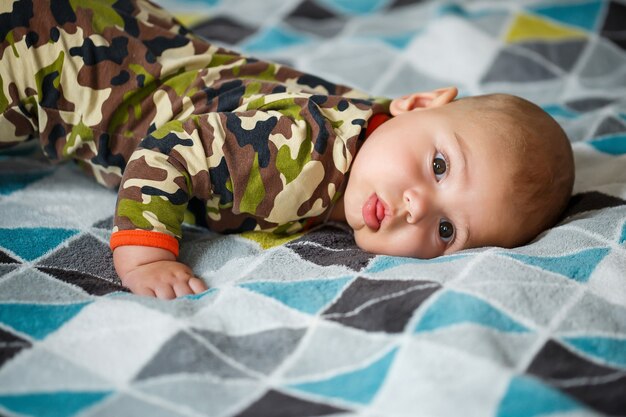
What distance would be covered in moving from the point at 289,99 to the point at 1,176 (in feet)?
1.94

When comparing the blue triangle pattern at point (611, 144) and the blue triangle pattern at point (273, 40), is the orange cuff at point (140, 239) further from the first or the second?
the blue triangle pattern at point (273, 40)

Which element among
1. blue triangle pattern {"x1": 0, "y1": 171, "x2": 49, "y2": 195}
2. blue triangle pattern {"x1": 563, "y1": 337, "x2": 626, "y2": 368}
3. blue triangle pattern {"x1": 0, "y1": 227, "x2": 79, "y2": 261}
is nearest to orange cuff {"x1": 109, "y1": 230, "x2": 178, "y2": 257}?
blue triangle pattern {"x1": 0, "y1": 227, "x2": 79, "y2": 261}

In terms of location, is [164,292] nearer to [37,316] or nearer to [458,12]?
[37,316]

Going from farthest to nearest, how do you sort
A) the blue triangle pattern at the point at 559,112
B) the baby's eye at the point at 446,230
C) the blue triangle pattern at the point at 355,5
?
the blue triangle pattern at the point at 355,5 < the blue triangle pattern at the point at 559,112 < the baby's eye at the point at 446,230

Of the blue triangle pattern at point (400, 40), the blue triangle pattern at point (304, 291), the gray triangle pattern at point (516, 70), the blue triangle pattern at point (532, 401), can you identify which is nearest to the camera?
the blue triangle pattern at point (532, 401)

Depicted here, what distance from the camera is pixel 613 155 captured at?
146 cm

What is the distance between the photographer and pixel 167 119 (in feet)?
4.23

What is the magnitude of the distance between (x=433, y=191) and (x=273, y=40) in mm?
1080

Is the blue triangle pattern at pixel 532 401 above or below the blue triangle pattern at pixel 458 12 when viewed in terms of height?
below

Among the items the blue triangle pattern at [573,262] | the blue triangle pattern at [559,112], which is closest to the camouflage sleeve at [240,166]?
the blue triangle pattern at [573,262]

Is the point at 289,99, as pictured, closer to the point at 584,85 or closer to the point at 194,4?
the point at 584,85

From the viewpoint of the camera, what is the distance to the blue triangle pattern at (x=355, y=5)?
2.29 m

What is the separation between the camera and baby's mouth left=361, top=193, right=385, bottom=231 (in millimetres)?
1152

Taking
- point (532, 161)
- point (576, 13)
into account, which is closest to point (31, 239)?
point (532, 161)
